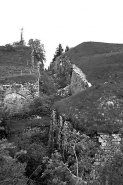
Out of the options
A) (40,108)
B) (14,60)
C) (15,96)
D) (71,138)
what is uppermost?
(14,60)

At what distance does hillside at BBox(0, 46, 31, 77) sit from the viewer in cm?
2620

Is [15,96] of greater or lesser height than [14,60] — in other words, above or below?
below

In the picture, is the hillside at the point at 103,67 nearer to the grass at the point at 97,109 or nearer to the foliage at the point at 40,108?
the foliage at the point at 40,108

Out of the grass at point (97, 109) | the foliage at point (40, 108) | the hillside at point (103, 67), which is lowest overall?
the foliage at point (40, 108)

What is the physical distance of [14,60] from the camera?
31.3m

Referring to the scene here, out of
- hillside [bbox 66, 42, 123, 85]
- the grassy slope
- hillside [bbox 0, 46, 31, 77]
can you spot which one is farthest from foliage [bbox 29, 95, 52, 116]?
hillside [bbox 0, 46, 31, 77]

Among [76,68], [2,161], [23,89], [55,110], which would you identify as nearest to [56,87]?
[76,68]

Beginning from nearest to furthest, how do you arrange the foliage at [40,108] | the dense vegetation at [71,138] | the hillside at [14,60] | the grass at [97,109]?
the dense vegetation at [71,138] < the grass at [97,109] < the foliage at [40,108] < the hillside at [14,60]

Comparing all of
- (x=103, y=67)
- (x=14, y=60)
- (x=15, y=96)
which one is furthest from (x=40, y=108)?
(x=14, y=60)

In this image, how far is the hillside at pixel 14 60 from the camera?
26.2 m

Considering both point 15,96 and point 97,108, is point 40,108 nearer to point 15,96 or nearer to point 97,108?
point 15,96

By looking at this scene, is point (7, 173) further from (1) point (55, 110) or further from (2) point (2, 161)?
(1) point (55, 110)

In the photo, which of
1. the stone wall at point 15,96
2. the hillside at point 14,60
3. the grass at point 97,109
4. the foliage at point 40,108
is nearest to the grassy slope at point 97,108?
the grass at point 97,109

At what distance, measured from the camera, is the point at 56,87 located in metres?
30.4
